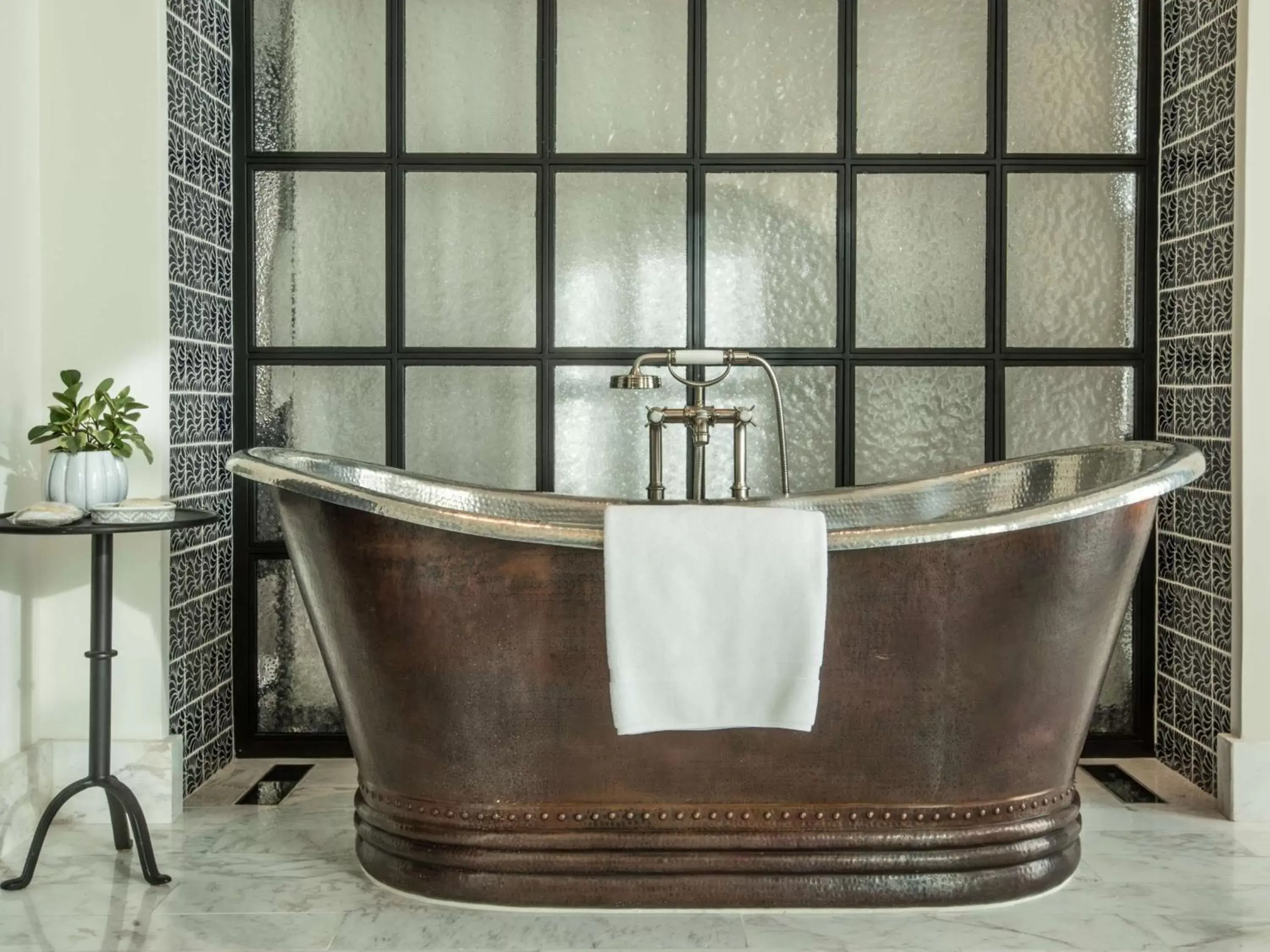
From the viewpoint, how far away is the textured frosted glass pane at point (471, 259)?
9.99ft

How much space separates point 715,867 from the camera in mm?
2066

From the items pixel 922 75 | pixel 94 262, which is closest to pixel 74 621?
pixel 94 262

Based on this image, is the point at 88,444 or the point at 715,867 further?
the point at 88,444

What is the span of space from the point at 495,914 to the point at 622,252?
160cm

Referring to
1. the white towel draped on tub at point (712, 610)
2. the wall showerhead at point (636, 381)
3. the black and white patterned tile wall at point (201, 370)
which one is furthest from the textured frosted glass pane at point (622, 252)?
the white towel draped on tub at point (712, 610)

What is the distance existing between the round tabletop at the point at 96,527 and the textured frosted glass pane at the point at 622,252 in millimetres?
1086

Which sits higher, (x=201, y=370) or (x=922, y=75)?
(x=922, y=75)

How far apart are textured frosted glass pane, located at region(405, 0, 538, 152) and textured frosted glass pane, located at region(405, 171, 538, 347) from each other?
0.09 meters

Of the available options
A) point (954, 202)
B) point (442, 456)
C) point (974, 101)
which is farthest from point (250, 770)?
point (974, 101)

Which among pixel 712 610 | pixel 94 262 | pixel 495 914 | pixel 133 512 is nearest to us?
pixel 712 610

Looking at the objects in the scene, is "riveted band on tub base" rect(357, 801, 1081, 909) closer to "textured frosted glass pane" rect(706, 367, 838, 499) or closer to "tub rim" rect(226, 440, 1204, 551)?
"tub rim" rect(226, 440, 1204, 551)

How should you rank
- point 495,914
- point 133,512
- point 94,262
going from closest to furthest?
point 495,914 < point 133,512 < point 94,262

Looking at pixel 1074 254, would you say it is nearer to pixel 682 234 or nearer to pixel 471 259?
pixel 682 234

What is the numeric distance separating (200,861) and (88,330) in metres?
1.06
